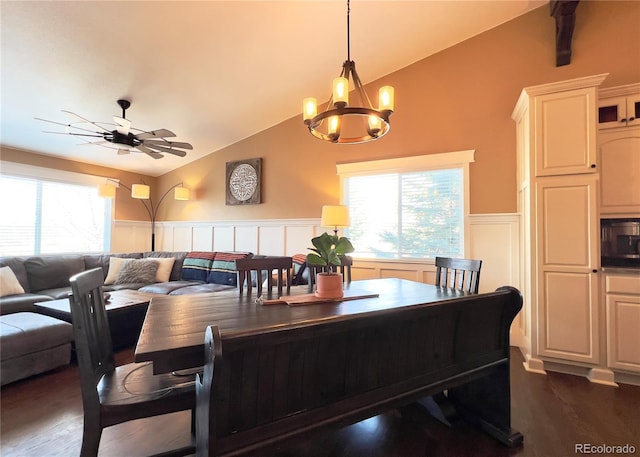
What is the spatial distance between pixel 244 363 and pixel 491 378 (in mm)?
1595

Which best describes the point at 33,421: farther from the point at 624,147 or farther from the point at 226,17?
the point at 624,147

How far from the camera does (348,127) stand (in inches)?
165

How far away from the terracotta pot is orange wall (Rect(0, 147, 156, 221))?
16.2 ft

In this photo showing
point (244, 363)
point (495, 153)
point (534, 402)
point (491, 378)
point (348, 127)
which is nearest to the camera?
point (244, 363)

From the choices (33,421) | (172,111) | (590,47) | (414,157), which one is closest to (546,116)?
(590,47)

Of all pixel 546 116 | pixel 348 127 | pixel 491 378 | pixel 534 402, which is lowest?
pixel 534 402

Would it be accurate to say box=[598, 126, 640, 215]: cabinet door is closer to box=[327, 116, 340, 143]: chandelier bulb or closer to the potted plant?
box=[327, 116, 340, 143]: chandelier bulb

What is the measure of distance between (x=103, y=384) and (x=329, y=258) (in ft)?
4.08

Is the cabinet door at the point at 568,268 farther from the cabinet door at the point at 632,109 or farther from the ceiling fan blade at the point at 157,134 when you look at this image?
the ceiling fan blade at the point at 157,134

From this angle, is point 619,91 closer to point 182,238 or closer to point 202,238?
point 202,238

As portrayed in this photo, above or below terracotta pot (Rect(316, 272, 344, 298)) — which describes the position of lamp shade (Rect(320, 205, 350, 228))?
above

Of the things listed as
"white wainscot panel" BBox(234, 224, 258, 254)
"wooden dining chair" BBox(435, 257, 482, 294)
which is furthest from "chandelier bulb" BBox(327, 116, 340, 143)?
"white wainscot panel" BBox(234, 224, 258, 254)

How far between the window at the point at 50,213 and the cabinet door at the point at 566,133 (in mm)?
6140

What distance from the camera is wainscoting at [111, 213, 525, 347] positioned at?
3.29m
